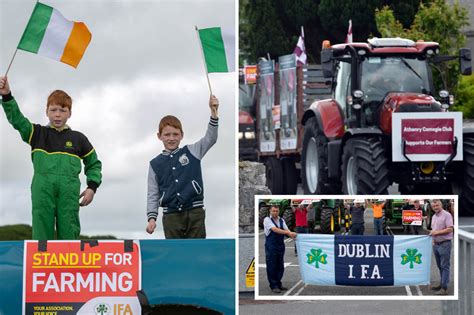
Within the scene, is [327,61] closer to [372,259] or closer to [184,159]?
[372,259]

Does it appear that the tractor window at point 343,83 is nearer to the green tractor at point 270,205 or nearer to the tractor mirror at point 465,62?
the tractor mirror at point 465,62

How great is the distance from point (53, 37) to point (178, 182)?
97cm

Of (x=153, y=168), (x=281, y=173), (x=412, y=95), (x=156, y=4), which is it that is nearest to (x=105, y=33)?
(x=156, y=4)

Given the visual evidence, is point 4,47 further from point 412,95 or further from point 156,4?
point 412,95

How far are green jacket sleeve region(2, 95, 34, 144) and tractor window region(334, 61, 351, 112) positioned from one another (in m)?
13.5

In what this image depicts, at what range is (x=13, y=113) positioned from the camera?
20.7ft

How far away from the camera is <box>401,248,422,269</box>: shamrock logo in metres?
7.63

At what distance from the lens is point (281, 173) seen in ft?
79.9

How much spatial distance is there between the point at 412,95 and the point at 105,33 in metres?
Result: 13.2

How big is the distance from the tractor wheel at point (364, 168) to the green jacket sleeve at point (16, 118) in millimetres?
11205

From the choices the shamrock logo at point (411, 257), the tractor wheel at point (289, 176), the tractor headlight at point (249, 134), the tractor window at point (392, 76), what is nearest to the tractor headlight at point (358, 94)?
the tractor window at point (392, 76)

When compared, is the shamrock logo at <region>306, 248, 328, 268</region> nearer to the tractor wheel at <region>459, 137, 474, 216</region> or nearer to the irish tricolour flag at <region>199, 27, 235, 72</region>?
the irish tricolour flag at <region>199, 27, 235, 72</region>

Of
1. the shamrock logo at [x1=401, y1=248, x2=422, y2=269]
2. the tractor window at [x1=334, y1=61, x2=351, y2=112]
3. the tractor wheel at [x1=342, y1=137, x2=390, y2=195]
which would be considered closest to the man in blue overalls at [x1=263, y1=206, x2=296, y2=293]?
the shamrock logo at [x1=401, y1=248, x2=422, y2=269]

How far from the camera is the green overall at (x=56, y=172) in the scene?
6.36 metres
